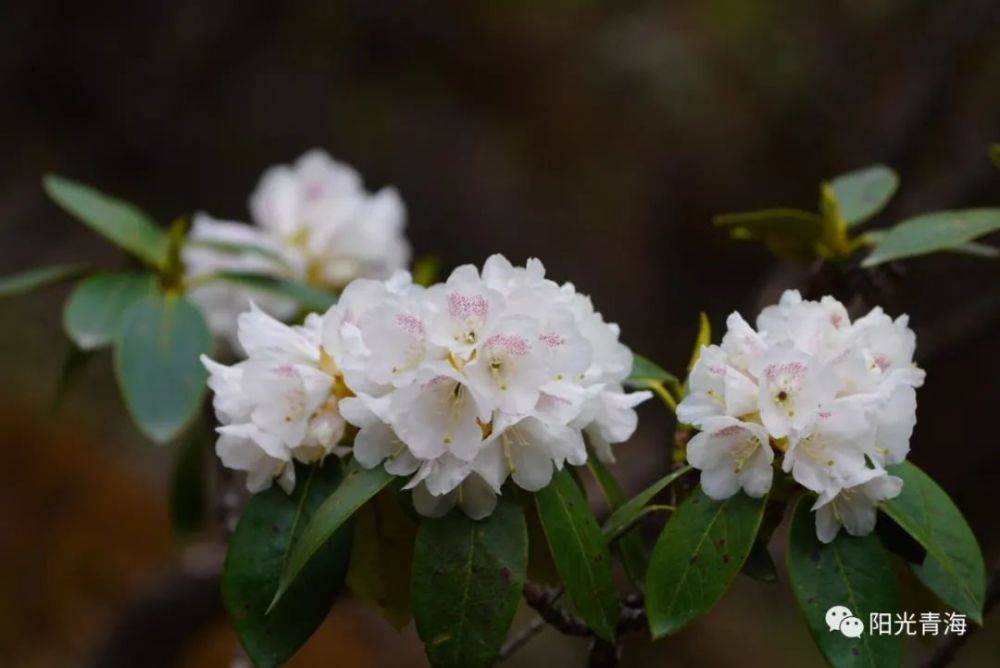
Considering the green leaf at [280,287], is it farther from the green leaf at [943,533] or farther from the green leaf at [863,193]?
the green leaf at [943,533]

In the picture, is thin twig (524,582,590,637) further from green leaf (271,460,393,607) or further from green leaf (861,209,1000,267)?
green leaf (861,209,1000,267)

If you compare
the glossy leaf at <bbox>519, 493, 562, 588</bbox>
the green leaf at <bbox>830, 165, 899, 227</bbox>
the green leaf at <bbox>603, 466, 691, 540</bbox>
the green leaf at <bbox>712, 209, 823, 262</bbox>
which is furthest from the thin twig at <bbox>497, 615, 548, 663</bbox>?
the green leaf at <bbox>830, 165, 899, 227</bbox>

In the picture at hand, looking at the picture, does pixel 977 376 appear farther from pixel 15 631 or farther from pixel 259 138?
pixel 15 631

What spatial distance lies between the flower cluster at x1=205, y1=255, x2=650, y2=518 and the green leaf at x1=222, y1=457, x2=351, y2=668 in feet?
0.16

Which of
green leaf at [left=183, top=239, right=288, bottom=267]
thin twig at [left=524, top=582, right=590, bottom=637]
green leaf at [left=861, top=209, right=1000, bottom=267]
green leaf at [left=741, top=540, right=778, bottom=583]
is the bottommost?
thin twig at [left=524, top=582, right=590, bottom=637]

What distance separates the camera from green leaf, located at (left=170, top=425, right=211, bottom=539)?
172 cm

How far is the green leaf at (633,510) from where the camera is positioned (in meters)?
0.89

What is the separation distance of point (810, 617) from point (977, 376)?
8.49 ft

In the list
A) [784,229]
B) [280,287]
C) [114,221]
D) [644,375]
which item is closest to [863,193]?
[784,229]

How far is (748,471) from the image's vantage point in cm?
85

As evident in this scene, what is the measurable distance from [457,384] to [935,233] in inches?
22.4

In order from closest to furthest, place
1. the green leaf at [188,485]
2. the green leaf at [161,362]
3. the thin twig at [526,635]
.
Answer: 1. the thin twig at [526,635]
2. the green leaf at [161,362]
3. the green leaf at [188,485]

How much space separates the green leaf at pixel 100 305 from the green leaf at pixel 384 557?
0.55 metres

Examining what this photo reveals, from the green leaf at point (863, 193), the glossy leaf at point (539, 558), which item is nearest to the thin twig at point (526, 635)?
the glossy leaf at point (539, 558)
